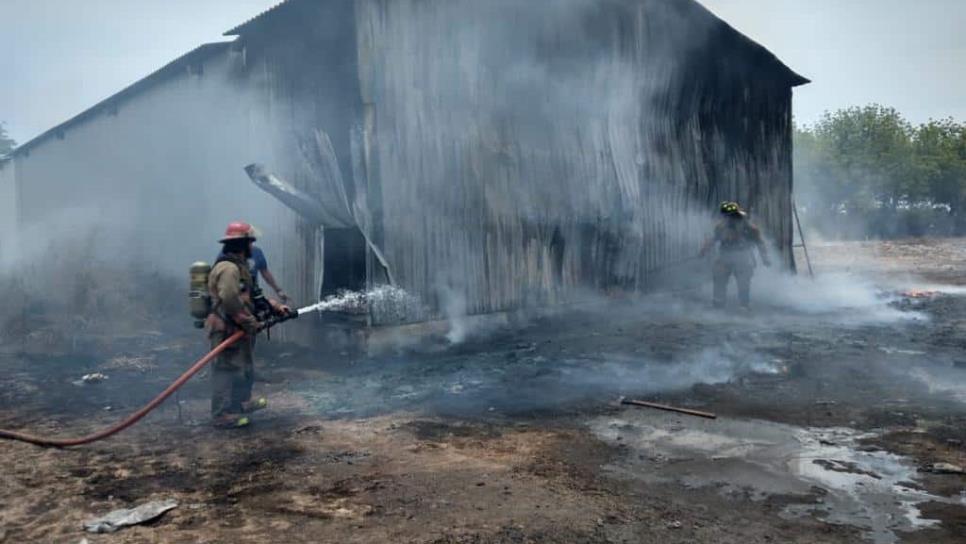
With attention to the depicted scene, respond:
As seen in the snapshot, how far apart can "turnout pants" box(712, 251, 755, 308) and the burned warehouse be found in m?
1.34

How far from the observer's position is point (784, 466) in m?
Answer: 4.64

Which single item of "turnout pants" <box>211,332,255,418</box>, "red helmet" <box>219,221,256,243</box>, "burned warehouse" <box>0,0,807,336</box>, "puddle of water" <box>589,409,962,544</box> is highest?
"burned warehouse" <box>0,0,807,336</box>

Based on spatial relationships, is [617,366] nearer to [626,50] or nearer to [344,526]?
[344,526]

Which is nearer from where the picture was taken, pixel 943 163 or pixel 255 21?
pixel 255 21

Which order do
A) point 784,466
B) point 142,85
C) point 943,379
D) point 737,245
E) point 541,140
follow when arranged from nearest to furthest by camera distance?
1. point 784,466
2. point 943,379
3. point 541,140
4. point 737,245
5. point 142,85

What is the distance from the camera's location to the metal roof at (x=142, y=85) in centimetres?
1176

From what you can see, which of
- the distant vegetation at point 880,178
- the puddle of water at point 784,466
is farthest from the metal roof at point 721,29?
the distant vegetation at point 880,178

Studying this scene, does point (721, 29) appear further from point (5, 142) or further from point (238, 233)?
point (5, 142)

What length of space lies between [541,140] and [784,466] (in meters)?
7.01

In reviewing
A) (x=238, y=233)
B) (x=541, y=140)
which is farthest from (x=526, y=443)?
(x=541, y=140)

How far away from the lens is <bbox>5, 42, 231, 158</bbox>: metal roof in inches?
463

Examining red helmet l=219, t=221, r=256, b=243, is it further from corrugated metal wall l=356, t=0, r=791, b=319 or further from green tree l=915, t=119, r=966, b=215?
green tree l=915, t=119, r=966, b=215

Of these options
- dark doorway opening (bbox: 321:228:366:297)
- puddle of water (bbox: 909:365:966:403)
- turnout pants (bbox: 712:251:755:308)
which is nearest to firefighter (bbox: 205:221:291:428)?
dark doorway opening (bbox: 321:228:366:297)

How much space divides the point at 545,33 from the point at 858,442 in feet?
25.0
